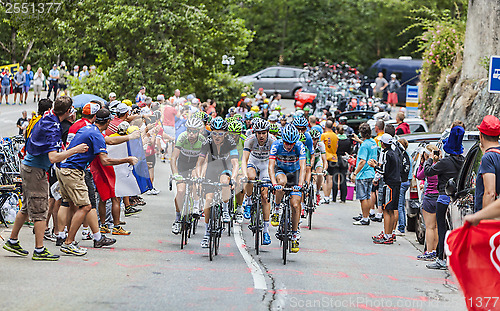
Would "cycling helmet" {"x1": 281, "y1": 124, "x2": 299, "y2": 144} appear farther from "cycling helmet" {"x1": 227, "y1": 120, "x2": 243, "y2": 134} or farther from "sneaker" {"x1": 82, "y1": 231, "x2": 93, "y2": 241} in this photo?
"sneaker" {"x1": 82, "y1": 231, "x2": 93, "y2": 241}

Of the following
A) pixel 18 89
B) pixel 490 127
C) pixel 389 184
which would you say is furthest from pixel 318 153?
pixel 18 89

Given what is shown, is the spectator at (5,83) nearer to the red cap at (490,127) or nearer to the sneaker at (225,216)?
the sneaker at (225,216)

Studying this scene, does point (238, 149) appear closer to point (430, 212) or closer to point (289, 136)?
point (289, 136)

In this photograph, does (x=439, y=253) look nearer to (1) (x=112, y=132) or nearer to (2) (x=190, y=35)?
(1) (x=112, y=132)

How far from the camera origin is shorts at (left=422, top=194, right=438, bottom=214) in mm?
11500

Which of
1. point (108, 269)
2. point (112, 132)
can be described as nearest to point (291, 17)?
point (112, 132)

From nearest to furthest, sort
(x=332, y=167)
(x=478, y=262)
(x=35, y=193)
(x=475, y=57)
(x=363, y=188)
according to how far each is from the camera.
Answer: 1. (x=478, y=262)
2. (x=35, y=193)
3. (x=363, y=188)
4. (x=332, y=167)
5. (x=475, y=57)

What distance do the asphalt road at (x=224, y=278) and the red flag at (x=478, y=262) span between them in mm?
1782

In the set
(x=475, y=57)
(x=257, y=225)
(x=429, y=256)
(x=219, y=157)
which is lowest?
(x=429, y=256)

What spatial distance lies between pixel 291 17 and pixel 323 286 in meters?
48.8

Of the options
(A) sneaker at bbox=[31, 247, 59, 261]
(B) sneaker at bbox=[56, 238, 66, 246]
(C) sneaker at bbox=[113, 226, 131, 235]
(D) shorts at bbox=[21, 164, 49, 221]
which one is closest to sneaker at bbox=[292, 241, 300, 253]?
(C) sneaker at bbox=[113, 226, 131, 235]

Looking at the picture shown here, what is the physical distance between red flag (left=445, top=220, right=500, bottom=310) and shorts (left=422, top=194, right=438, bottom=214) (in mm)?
5081

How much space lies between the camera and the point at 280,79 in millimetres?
44906

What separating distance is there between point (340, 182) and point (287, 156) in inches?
307
